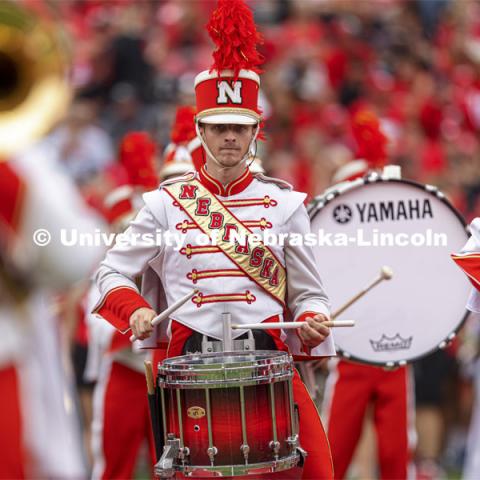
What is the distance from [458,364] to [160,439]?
564 cm

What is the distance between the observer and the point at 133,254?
5605 mm

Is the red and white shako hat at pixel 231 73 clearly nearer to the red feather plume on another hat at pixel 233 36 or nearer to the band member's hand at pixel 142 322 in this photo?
the red feather plume on another hat at pixel 233 36

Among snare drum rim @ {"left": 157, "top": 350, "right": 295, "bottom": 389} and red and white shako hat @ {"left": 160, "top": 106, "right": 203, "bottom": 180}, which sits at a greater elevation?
red and white shako hat @ {"left": 160, "top": 106, "right": 203, "bottom": 180}

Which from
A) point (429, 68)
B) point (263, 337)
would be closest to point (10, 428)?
point (263, 337)

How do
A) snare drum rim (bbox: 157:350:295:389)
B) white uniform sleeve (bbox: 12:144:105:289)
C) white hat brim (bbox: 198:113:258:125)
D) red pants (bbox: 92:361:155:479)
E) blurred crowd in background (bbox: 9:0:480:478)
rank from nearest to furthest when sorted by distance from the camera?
white uniform sleeve (bbox: 12:144:105:289) < snare drum rim (bbox: 157:350:295:389) < white hat brim (bbox: 198:113:258:125) < red pants (bbox: 92:361:155:479) < blurred crowd in background (bbox: 9:0:480:478)

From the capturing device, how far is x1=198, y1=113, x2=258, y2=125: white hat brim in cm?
556

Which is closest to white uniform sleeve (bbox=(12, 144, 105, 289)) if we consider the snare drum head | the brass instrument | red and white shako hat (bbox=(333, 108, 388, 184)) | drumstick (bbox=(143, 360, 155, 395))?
the brass instrument

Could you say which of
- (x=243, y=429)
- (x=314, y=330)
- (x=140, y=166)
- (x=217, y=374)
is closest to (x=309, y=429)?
(x=314, y=330)

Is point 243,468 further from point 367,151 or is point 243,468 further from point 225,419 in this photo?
point 367,151

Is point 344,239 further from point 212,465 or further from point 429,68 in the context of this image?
point 429,68

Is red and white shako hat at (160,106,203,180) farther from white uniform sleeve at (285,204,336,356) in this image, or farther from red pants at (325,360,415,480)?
white uniform sleeve at (285,204,336,356)

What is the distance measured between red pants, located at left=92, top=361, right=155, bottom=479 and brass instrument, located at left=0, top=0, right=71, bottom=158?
160 inches

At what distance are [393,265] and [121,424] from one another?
164 cm

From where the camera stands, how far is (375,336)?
6.85 meters
